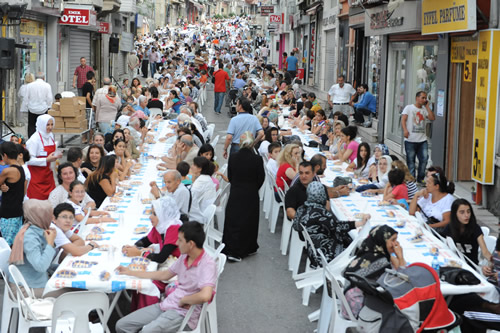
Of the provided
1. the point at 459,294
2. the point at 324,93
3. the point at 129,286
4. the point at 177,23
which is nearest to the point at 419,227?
the point at 459,294

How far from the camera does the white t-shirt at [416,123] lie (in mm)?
14555

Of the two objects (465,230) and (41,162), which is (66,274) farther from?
(41,162)

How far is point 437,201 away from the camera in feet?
29.4

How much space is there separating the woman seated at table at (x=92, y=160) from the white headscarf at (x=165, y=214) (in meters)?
3.37

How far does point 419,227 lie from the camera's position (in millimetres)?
8258

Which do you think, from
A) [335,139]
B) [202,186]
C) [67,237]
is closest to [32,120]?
[335,139]

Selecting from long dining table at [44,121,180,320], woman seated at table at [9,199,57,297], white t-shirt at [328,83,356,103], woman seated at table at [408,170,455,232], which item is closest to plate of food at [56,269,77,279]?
long dining table at [44,121,180,320]

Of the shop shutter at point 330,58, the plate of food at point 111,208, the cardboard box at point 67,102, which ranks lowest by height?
the plate of food at point 111,208

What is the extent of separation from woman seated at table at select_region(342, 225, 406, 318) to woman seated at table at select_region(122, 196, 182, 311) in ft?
5.39

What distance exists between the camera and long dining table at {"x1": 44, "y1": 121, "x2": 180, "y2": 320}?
633cm

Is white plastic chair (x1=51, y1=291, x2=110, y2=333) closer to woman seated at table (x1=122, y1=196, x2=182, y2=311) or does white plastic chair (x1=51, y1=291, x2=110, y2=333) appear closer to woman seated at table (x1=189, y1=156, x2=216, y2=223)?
woman seated at table (x1=122, y1=196, x2=182, y2=311)

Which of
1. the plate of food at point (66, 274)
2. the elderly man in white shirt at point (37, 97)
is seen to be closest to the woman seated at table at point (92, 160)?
the plate of food at point (66, 274)

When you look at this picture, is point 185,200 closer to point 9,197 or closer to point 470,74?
point 9,197

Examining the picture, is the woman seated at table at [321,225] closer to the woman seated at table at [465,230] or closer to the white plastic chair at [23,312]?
the woman seated at table at [465,230]
